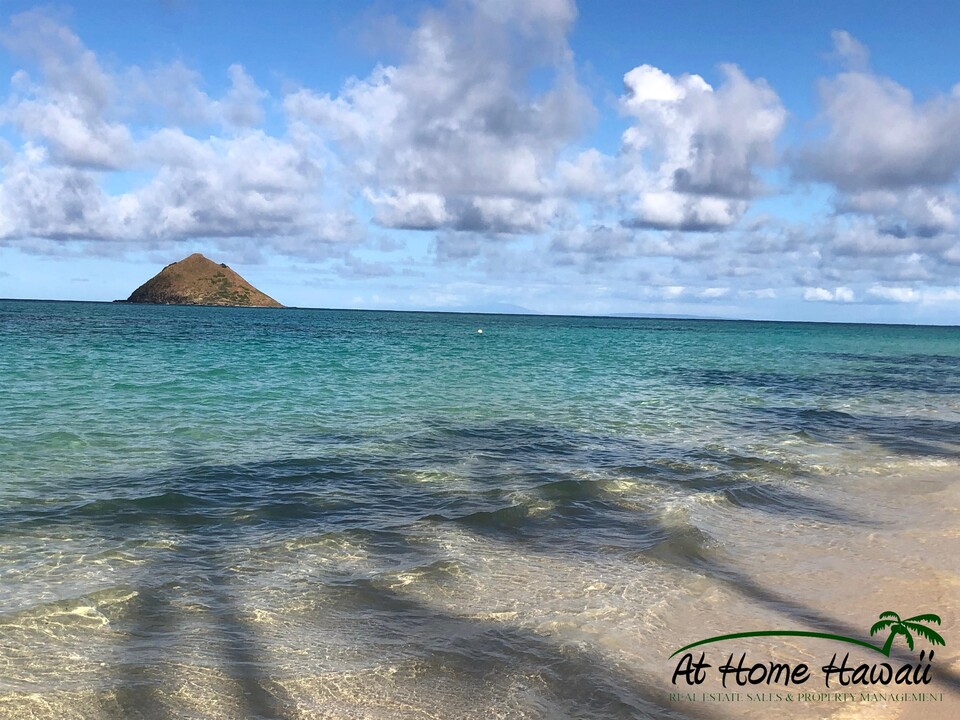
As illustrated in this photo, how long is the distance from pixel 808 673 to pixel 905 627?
1.77 meters

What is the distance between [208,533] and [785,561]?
8.43 m

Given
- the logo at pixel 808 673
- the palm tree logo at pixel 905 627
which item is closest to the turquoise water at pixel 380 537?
the logo at pixel 808 673

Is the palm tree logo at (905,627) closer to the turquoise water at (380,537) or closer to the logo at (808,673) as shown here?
the logo at (808,673)

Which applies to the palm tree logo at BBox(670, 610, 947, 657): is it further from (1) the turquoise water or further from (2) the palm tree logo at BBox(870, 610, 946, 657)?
(1) the turquoise water

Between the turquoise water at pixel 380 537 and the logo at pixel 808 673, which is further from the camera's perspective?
the turquoise water at pixel 380 537

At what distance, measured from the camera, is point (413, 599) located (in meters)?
8.55

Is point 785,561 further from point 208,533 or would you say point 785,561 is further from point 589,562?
point 208,533

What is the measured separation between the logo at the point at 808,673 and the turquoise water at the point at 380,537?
0.38 m

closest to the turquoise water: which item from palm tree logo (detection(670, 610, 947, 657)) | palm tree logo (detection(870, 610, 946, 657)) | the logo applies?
the logo

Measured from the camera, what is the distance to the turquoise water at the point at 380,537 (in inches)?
260

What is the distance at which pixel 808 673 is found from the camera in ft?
22.3

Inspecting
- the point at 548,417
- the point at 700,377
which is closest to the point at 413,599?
the point at 548,417

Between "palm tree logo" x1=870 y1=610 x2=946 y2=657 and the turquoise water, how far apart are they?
1.00 metres

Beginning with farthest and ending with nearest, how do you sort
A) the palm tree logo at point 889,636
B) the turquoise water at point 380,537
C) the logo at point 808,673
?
the palm tree logo at point 889,636, the turquoise water at point 380,537, the logo at point 808,673
